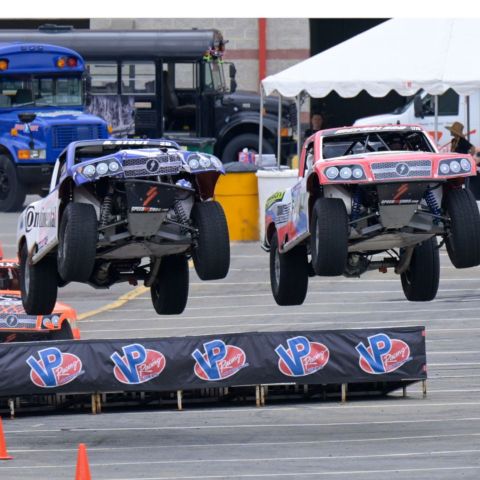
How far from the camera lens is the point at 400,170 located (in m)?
16.5

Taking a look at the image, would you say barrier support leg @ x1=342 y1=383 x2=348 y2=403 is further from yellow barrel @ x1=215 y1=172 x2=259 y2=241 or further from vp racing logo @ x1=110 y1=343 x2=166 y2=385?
vp racing logo @ x1=110 y1=343 x2=166 y2=385

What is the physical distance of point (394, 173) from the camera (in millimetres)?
16500

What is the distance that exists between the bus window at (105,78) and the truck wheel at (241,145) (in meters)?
3.37

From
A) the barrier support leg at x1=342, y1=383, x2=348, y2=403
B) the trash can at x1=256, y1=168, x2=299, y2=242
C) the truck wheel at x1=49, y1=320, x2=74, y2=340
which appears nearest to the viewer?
the truck wheel at x1=49, y1=320, x2=74, y2=340

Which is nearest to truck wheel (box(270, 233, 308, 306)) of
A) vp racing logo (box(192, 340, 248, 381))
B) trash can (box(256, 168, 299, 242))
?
vp racing logo (box(192, 340, 248, 381))

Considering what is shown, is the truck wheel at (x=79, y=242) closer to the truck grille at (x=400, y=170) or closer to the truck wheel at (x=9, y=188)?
the truck grille at (x=400, y=170)

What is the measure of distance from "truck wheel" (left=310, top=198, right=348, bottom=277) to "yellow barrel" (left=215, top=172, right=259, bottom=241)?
17.0m

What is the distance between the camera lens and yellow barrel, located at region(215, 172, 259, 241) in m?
34.0

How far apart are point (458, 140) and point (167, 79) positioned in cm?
1645

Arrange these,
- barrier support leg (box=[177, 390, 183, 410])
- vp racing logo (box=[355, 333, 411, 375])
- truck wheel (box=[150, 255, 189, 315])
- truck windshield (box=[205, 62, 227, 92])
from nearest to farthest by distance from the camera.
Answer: truck wheel (box=[150, 255, 189, 315])
vp racing logo (box=[355, 333, 411, 375])
barrier support leg (box=[177, 390, 183, 410])
truck windshield (box=[205, 62, 227, 92])

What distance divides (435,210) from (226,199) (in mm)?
17896

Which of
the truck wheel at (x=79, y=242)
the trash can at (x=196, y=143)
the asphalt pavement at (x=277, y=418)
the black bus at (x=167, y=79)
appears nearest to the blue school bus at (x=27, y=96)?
the asphalt pavement at (x=277, y=418)

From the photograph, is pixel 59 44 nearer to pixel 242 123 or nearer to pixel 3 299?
pixel 242 123

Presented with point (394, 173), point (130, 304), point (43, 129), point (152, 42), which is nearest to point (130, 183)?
point (394, 173)
